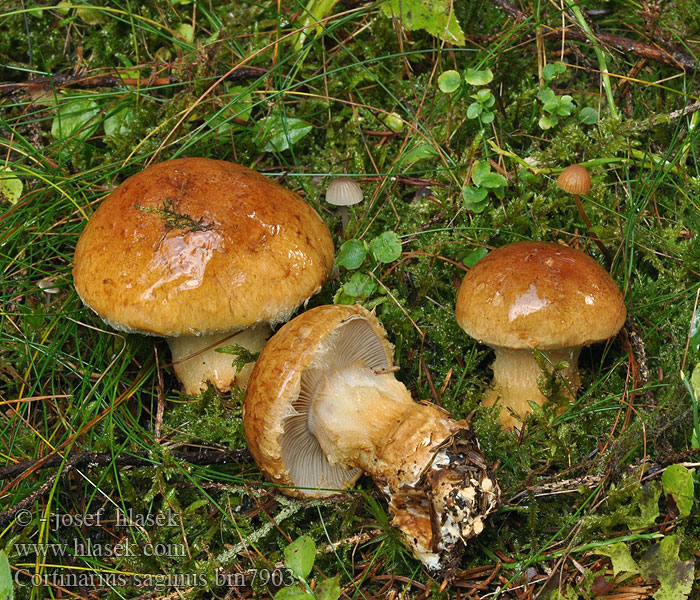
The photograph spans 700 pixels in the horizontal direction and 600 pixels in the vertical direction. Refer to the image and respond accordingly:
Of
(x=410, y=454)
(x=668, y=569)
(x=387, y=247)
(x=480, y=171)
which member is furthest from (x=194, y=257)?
(x=668, y=569)

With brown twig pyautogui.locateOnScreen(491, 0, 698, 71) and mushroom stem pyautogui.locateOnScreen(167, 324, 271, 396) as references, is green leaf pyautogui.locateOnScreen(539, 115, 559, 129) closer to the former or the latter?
brown twig pyautogui.locateOnScreen(491, 0, 698, 71)

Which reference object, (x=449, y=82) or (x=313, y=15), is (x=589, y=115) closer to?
(x=449, y=82)

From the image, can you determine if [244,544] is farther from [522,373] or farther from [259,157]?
[259,157]

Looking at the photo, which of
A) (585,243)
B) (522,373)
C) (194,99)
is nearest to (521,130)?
(585,243)

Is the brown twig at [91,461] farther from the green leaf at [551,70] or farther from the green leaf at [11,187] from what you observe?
the green leaf at [551,70]

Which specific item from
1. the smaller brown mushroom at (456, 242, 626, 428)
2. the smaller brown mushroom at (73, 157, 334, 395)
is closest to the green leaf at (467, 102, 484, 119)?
the smaller brown mushroom at (456, 242, 626, 428)
